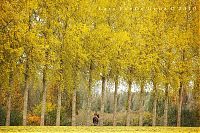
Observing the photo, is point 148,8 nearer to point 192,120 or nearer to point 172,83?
point 172,83

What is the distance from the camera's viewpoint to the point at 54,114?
3819 cm

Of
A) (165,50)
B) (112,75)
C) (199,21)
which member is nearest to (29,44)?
(112,75)

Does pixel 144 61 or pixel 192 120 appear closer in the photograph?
pixel 144 61

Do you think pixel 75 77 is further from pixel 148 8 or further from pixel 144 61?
pixel 148 8

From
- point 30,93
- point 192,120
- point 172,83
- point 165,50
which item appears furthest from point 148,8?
point 30,93

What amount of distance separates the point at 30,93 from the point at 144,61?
16.4 m

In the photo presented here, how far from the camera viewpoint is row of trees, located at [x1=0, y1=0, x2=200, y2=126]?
96.8 ft

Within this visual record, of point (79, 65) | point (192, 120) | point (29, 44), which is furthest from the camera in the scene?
point (192, 120)

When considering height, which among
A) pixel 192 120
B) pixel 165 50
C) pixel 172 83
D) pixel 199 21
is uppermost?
pixel 199 21

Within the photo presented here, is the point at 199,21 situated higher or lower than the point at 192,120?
higher

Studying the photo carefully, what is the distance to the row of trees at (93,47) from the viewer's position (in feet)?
96.8

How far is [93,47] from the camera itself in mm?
32219

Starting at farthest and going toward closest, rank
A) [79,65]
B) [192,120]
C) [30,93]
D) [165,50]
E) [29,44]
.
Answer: [30,93], [192,120], [165,50], [79,65], [29,44]

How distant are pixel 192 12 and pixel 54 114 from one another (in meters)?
13.1
